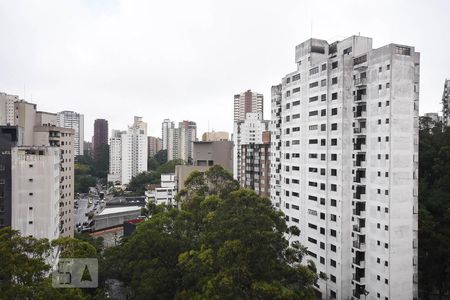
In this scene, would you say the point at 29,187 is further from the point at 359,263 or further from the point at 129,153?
the point at 129,153

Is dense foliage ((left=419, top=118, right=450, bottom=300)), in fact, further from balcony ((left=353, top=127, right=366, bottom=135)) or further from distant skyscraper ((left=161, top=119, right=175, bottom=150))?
distant skyscraper ((left=161, top=119, right=175, bottom=150))

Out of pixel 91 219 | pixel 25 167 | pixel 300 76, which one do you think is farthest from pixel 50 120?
pixel 300 76

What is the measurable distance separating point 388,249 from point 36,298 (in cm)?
2190

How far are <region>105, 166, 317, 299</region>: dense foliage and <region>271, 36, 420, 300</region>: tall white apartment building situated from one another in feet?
26.0

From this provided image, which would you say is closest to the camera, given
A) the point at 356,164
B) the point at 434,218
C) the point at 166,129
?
the point at 356,164

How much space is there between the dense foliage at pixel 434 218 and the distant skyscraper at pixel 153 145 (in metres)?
114

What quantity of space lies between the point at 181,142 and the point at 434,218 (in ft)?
321

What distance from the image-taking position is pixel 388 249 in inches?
957

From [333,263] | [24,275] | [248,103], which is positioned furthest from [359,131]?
[248,103]

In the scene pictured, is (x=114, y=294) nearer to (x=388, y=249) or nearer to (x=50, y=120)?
(x=388, y=249)

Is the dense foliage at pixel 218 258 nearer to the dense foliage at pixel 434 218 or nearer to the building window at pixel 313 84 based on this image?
the building window at pixel 313 84

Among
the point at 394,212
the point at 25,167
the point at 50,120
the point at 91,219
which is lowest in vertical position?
the point at 91,219

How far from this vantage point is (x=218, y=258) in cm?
1716

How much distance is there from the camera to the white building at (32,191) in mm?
27672
